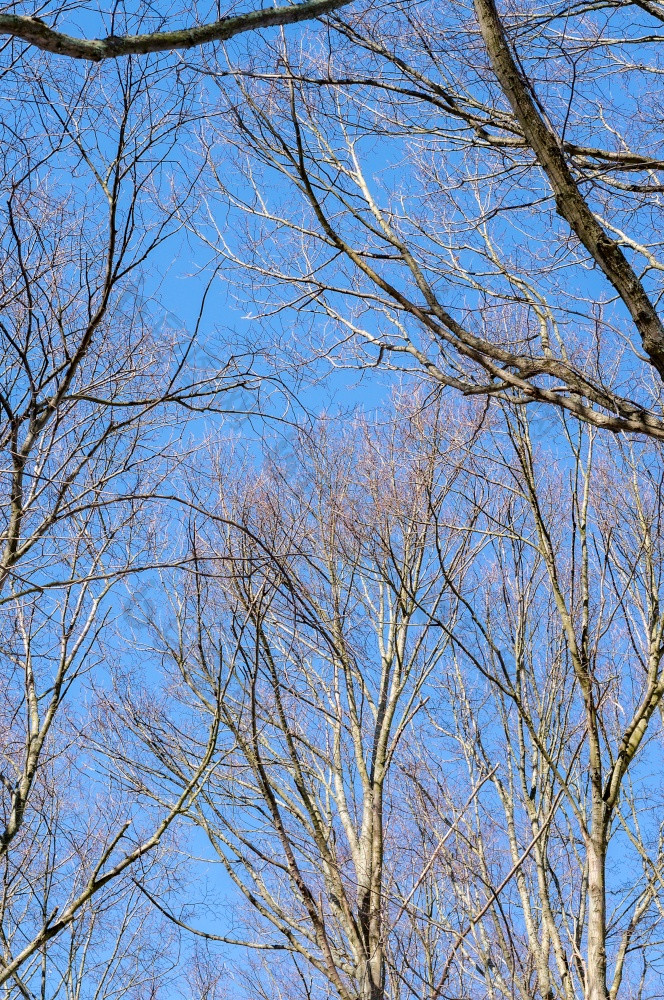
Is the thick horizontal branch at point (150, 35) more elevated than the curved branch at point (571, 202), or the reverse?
the thick horizontal branch at point (150, 35)

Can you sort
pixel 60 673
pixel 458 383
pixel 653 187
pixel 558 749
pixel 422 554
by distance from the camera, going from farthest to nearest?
pixel 422 554
pixel 558 749
pixel 60 673
pixel 653 187
pixel 458 383

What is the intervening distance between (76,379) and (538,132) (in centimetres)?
222

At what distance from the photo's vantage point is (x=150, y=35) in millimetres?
2486

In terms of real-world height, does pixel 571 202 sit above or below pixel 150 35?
below

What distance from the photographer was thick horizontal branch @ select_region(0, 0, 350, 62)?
234cm

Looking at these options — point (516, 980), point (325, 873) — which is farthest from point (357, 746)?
point (516, 980)

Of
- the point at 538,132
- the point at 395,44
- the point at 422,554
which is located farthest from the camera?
the point at 422,554

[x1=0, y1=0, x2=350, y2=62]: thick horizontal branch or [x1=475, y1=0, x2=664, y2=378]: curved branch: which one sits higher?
[x1=0, y1=0, x2=350, y2=62]: thick horizontal branch

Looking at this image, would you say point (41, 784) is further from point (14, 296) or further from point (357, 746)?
point (14, 296)

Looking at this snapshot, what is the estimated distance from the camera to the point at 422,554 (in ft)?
21.4

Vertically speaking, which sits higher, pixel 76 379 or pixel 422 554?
pixel 422 554

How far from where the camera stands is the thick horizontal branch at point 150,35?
7.67 ft

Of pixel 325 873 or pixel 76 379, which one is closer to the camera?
pixel 76 379

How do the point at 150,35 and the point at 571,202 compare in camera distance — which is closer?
the point at 571,202
